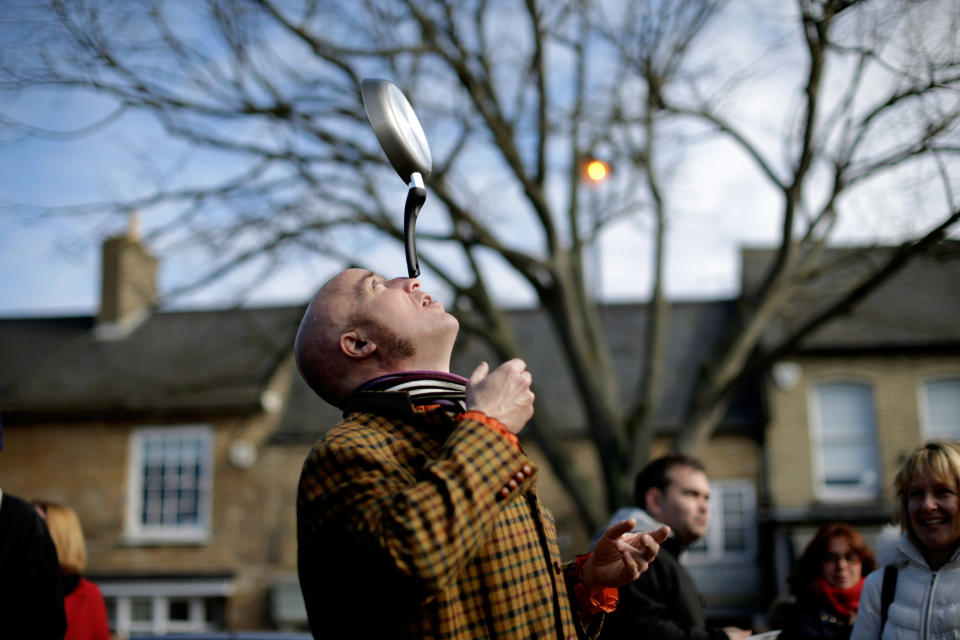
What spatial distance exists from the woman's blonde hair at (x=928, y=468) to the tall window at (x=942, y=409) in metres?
14.2

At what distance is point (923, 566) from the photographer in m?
3.30

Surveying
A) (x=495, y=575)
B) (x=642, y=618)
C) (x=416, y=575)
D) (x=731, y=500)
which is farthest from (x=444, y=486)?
(x=731, y=500)

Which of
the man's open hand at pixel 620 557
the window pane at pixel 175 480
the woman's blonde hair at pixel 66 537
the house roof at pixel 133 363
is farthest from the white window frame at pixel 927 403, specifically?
the man's open hand at pixel 620 557

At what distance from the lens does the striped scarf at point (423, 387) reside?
6.12 feet

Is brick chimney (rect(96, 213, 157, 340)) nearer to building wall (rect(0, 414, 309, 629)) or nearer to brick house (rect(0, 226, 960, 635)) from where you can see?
brick house (rect(0, 226, 960, 635))

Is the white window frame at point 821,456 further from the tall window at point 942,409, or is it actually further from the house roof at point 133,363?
the house roof at point 133,363

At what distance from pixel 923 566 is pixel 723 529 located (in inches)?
541

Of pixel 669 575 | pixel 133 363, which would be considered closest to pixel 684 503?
pixel 669 575

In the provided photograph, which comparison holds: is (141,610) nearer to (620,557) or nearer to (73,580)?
(73,580)

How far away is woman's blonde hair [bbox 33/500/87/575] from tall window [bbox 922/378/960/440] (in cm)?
1536

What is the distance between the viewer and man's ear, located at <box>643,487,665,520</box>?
13.9 ft

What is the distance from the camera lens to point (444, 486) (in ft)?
5.08

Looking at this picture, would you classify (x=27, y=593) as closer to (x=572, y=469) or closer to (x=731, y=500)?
(x=572, y=469)

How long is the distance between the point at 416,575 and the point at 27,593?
6.59 feet
